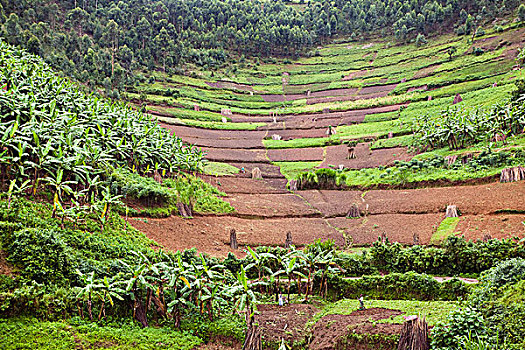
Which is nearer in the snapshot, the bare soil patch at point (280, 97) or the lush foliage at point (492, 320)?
the lush foliage at point (492, 320)

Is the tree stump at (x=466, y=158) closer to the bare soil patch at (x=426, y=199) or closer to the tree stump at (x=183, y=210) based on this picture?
the bare soil patch at (x=426, y=199)

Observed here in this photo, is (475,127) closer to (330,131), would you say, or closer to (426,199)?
(426,199)

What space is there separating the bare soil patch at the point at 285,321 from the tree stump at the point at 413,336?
104 inches

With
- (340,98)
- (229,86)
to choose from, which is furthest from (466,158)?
(229,86)

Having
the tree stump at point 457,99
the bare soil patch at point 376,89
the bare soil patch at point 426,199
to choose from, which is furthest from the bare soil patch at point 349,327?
the bare soil patch at point 376,89

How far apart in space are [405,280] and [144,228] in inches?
421

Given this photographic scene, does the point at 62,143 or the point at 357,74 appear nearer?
the point at 62,143

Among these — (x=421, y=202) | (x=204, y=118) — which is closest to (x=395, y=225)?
(x=421, y=202)

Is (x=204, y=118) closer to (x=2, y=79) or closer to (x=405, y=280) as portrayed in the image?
(x=2, y=79)

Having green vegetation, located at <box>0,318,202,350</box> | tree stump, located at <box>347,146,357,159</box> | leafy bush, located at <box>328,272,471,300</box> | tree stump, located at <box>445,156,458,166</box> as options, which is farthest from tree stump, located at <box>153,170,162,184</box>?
tree stump, located at <box>347,146,357,159</box>

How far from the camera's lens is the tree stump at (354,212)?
25.0 m

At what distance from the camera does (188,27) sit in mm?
101125

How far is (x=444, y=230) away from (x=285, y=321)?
42.4 feet

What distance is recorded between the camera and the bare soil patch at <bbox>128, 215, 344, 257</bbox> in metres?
17.0
